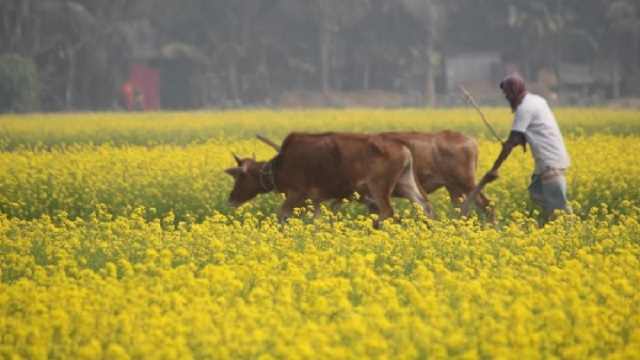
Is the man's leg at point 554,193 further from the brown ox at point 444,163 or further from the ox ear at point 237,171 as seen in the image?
the ox ear at point 237,171

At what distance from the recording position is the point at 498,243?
11.2m

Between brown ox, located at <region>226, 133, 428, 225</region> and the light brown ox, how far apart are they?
545mm

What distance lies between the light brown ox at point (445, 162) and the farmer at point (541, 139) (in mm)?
1750

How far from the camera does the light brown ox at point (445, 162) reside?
14641mm

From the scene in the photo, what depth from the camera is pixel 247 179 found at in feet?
47.5

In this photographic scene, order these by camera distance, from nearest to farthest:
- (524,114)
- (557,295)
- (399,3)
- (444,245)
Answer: (557,295), (444,245), (524,114), (399,3)

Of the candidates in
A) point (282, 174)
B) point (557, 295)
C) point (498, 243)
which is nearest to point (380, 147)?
point (282, 174)

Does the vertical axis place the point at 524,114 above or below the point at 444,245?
above

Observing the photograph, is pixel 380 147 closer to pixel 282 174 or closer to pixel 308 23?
pixel 282 174

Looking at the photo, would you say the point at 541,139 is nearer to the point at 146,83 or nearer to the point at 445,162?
the point at 445,162

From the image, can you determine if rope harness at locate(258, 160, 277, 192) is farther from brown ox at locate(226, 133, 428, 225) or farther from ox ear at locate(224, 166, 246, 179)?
ox ear at locate(224, 166, 246, 179)

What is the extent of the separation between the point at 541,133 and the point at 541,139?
52 mm

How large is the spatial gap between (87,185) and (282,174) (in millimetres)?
3470

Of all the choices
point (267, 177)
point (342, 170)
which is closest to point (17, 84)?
point (267, 177)
